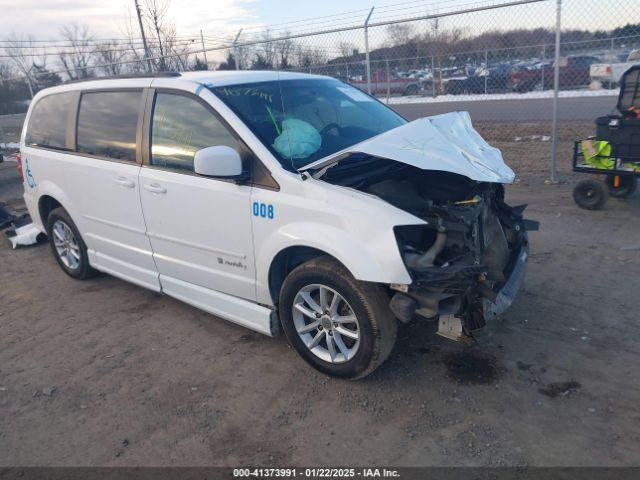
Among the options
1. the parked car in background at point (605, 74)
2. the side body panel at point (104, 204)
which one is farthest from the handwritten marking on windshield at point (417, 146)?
the parked car in background at point (605, 74)

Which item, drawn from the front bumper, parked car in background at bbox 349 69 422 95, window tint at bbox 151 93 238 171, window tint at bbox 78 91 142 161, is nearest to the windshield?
window tint at bbox 151 93 238 171

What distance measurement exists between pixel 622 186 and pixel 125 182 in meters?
6.03

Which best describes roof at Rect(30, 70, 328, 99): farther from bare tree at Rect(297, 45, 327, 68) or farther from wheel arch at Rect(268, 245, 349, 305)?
bare tree at Rect(297, 45, 327, 68)

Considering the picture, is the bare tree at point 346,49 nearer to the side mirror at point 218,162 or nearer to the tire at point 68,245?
the tire at point 68,245

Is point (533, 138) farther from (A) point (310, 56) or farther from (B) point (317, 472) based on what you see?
(B) point (317, 472)

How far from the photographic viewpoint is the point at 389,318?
10.1 feet

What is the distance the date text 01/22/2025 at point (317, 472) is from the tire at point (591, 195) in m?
5.08

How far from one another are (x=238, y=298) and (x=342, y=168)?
1228 millimetres

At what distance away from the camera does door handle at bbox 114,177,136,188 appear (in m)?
4.11

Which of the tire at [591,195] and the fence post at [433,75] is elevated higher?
the fence post at [433,75]

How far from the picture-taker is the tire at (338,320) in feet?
10.00

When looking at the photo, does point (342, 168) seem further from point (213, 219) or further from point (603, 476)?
point (603, 476)

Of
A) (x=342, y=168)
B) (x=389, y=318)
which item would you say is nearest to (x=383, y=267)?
(x=389, y=318)

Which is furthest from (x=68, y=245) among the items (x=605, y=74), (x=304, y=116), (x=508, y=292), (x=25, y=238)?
(x=605, y=74)
